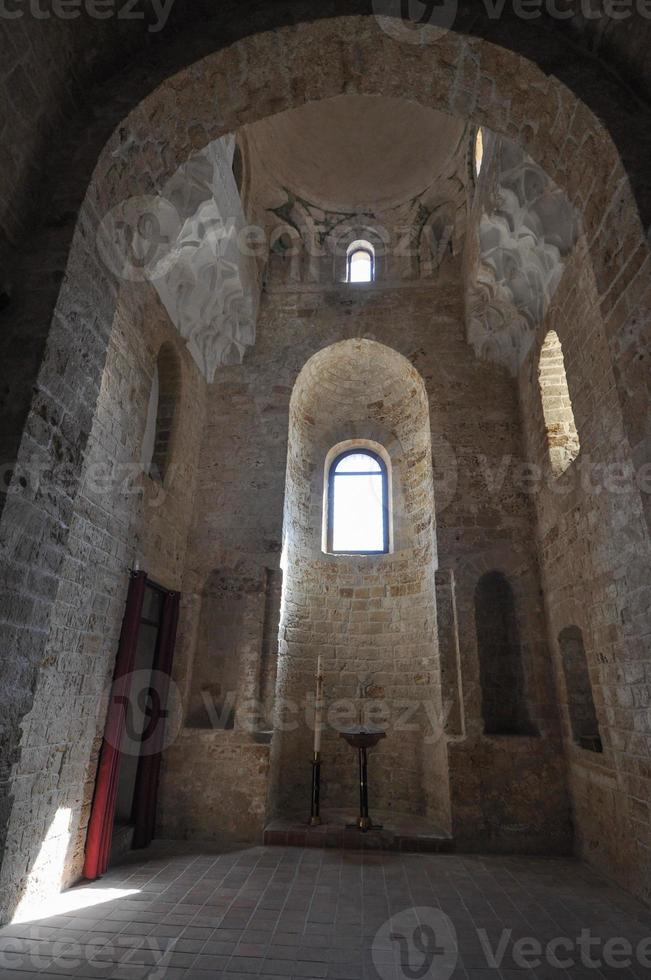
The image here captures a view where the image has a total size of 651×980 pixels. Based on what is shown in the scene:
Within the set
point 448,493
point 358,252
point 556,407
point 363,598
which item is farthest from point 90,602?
point 358,252

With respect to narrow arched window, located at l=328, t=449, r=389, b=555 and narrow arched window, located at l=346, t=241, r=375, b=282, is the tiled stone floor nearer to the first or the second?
narrow arched window, located at l=328, t=449, r=389, b=555

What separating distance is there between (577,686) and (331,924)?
365 cm

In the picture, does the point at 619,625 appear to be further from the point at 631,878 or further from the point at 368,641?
the point at 368,641

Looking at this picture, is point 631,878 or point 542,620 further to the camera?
point 542,620

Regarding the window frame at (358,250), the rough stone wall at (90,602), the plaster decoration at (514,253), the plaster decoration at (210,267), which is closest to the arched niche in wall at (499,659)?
the plaster decoration at (514,253)

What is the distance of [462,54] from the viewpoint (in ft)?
Answer: 14.4

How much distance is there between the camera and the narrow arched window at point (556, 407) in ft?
21.3

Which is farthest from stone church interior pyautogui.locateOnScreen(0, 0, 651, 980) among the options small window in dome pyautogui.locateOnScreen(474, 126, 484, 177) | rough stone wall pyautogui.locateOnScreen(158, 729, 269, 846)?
small window in dome pyautogui.locateOnScreen(474, 126, 484, 177)

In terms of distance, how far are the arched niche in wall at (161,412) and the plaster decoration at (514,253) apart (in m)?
4.52

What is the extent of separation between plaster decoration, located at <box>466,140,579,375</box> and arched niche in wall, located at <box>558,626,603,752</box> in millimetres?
3993

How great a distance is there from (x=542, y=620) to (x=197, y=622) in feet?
14.7

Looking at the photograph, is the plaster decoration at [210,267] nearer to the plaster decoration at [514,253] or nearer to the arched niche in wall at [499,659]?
the plaster decoration at [514,253]

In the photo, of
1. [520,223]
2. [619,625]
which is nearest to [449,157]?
[520,223]

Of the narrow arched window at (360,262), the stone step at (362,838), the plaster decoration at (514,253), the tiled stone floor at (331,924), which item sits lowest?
the tiled stone floor at (331,924)
